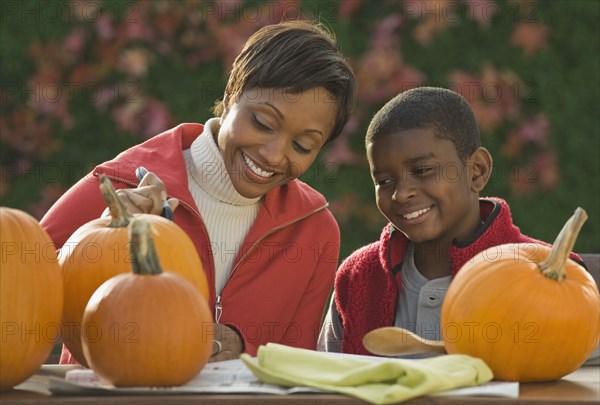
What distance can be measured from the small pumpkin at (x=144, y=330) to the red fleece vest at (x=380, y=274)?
1003 millimetres

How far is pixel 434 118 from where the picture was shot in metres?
2.55

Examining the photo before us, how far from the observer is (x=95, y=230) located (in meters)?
1.85

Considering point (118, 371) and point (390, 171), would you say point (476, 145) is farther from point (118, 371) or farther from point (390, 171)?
point (118, 371)

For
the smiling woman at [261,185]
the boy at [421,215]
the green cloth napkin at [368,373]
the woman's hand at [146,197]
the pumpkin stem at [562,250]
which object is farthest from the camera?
the smiling woman at [261,185]

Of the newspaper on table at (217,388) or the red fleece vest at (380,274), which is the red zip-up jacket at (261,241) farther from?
the newspaper on table at (217,388)

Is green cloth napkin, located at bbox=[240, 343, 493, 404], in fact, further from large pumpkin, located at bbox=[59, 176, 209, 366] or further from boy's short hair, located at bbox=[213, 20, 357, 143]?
boy's short hair, located at bbox=[213, 20, 357, 143]

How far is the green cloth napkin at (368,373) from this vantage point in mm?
1537

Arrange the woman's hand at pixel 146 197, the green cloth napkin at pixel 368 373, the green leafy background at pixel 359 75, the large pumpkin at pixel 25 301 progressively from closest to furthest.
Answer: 1. the green cloth napkin at pixel 368 373
2. the large pumpkin at pixel 25 301
3. the woman's hand at pixel 146 197
4. the green leafy background at pixel 359 75

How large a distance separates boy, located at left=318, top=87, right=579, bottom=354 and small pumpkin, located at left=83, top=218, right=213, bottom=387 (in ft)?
3.10

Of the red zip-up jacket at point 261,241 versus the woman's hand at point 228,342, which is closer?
the woman's hand at point 228,342

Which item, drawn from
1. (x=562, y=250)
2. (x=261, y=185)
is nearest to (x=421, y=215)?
(x=261, y=185)

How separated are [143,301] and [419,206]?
3.36 feet

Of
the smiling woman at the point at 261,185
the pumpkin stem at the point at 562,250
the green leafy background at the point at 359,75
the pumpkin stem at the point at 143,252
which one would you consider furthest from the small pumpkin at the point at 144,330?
the green leafy background at the point at 359,75

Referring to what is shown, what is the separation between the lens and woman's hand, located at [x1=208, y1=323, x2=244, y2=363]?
6.72 ft
